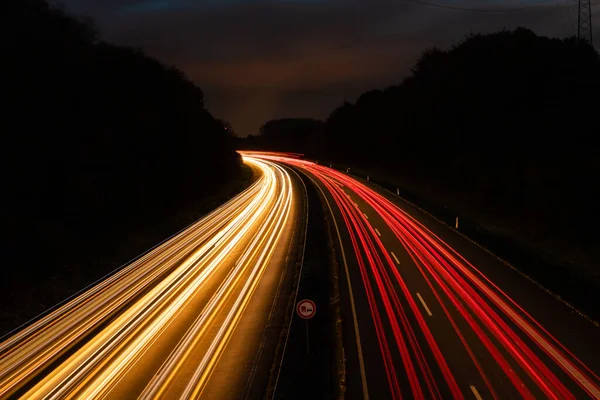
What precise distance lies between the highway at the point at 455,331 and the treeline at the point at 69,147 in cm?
1358

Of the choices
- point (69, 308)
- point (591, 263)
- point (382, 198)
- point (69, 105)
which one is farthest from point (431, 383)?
point (382, 198)

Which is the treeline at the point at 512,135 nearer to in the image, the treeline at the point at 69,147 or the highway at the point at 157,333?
the highway at the point at 157,333

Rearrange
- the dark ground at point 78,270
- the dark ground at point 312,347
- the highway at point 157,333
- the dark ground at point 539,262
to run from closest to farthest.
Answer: the dark ground at point 312,347 → the highway at point 157,333 → the dark ground at point 78,270 → the dark ground at point 539,262

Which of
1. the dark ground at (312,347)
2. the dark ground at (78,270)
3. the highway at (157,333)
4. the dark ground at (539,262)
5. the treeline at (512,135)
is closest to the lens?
the dark ground at (312,347)

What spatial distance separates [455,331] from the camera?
1429 centimetres

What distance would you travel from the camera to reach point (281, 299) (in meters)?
18.0

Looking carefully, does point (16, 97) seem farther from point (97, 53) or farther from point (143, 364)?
point (143, 364)

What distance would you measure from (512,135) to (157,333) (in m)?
37.1

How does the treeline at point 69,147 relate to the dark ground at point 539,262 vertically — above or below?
above

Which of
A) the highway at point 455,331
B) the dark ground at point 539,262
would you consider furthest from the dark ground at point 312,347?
the dark ground at point 539,262

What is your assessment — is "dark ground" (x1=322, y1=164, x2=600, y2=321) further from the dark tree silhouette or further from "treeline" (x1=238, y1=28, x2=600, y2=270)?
the dark tree silhouette

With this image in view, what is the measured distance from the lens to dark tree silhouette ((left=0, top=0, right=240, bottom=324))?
20.7 meters

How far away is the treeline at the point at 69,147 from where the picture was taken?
67.7 ft

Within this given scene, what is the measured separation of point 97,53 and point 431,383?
1318 inches
